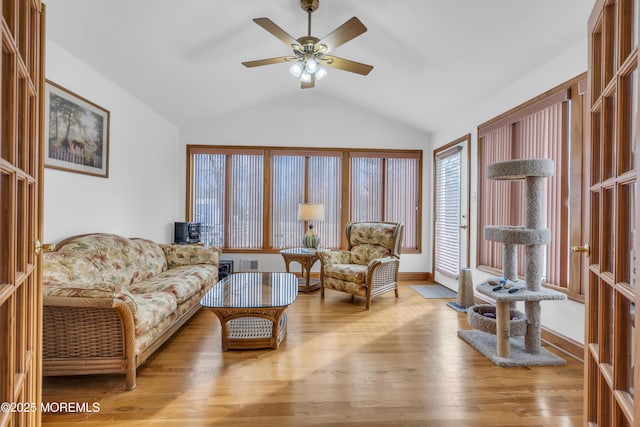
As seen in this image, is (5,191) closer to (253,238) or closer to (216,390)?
(216,390)

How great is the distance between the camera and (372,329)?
10.5 feet

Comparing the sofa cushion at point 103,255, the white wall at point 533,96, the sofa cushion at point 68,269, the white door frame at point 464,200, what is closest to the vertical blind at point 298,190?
the white door frame at point 464,200

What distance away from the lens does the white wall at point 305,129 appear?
5402mm

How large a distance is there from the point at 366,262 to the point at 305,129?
8.13 ft

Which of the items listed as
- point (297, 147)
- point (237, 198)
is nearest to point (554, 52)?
point (297, 147)

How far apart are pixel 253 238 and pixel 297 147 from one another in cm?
170

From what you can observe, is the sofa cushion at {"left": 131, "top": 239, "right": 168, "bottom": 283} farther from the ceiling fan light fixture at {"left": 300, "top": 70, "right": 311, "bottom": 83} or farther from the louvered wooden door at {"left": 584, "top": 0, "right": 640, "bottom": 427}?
the louvered wooden door at {"left": 584, "top": 0, "right": 640, "bottom": 427}

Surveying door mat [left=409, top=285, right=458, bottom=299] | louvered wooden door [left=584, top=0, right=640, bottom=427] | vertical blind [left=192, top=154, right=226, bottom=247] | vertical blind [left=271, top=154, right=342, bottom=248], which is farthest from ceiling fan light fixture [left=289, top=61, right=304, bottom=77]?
door mat [left=409, top=285, right=458, bottom=299]

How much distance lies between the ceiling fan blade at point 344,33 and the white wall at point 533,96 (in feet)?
5.85

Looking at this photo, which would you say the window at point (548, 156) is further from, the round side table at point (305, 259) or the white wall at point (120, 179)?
the white wall at point (120, 179)

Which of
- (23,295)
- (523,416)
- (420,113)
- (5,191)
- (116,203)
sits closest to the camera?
(5,191)

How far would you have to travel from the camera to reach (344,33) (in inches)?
97.9

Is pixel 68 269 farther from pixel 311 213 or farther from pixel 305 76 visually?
pixel 311 213

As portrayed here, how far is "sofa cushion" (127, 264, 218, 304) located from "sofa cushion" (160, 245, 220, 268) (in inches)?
5.2
